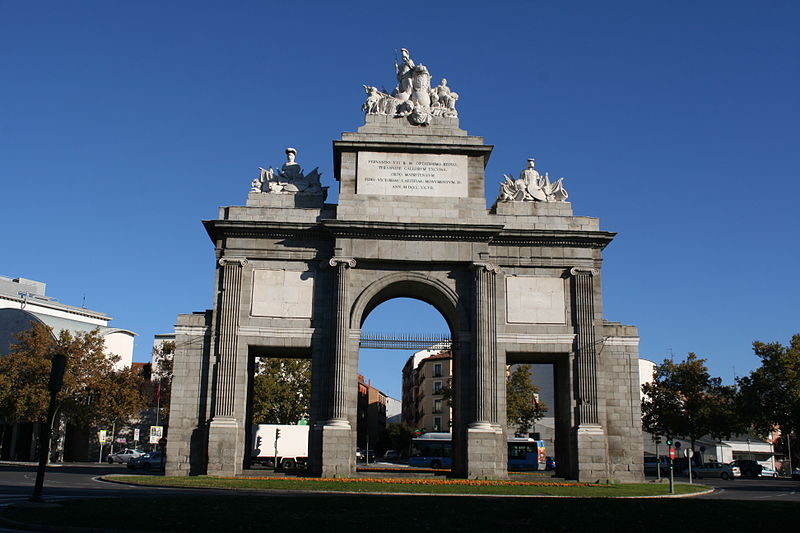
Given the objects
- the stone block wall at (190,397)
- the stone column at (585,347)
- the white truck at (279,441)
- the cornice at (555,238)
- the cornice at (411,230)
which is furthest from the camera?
the white truck at (279,441)

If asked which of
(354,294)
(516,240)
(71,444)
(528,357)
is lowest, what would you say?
(71,444)

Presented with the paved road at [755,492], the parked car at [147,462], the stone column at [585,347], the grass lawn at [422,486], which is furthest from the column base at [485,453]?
the parked car at [147,462]

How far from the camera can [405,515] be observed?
57.0 feet

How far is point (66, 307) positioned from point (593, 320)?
66.9 metres

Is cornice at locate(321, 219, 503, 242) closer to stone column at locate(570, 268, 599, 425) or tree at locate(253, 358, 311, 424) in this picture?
stone column at locate(570, 268, 599, 425)

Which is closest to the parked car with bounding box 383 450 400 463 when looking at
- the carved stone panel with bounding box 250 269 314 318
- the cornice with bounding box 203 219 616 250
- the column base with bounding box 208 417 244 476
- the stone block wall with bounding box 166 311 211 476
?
the stone block wall with bounding box 166 311 211 476

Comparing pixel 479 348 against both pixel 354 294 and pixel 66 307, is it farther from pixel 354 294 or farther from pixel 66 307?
pixel 66 307

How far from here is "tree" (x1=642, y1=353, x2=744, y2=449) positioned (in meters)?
63.6

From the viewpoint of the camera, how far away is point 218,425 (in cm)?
3569

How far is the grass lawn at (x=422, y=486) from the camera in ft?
91.8

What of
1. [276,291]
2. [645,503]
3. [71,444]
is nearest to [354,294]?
[276,291]

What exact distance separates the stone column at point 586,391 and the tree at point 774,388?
85.7 ft

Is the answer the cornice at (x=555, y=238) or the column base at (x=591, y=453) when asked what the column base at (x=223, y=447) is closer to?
the cornice at (x=555, y=238)

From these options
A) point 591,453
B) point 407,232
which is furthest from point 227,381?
point 591,453
